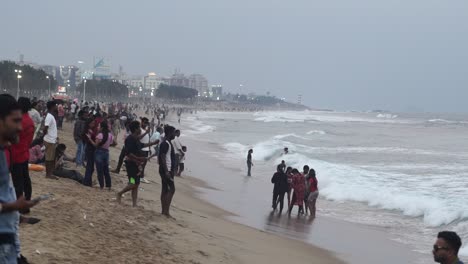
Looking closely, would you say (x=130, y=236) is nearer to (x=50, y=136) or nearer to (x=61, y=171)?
(x=50, y=136)

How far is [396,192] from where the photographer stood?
61.7 ft

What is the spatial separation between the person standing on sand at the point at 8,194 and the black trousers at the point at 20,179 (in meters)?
2.36

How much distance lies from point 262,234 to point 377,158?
25.0 m

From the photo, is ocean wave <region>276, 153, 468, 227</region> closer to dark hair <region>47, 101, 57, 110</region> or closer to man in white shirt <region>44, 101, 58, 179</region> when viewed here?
man in white shirt <region>44, 101, 58, 179</region>

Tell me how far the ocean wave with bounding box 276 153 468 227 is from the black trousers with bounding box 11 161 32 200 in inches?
466

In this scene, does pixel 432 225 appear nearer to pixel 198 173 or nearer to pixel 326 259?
pixel 326 259

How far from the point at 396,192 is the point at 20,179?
15367 millimetres

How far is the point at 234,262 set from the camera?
301 inches

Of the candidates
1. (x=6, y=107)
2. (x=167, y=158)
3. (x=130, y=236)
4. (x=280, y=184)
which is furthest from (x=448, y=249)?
(x=280, y=184)

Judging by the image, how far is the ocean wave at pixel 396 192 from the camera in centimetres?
1562

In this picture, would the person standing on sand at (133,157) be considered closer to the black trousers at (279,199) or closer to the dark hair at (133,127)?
the dark hair at (133,127)

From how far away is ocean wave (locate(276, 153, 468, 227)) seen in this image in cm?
1562

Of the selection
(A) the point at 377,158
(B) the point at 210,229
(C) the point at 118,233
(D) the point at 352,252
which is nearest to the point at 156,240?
(C) the point at 118,233

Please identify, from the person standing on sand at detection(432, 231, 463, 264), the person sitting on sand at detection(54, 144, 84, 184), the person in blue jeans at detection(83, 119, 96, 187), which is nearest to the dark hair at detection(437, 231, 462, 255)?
the person standing on sand at detection(432, 231, 463, 264)
